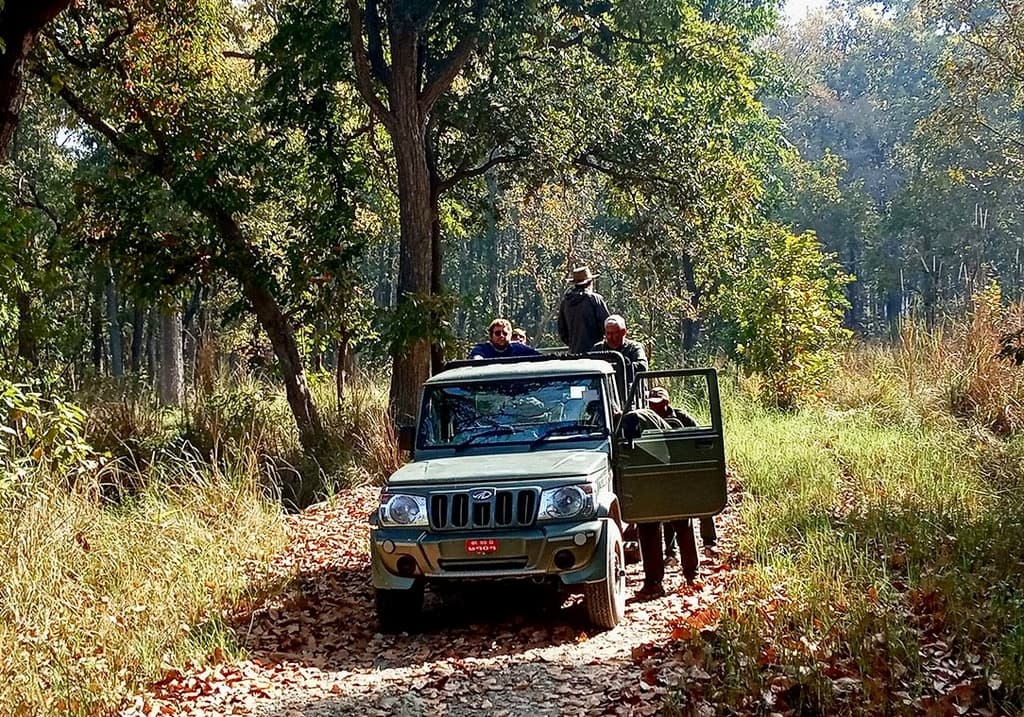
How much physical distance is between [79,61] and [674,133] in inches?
342

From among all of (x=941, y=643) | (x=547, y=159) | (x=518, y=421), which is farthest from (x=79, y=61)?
(x=941, y=643)

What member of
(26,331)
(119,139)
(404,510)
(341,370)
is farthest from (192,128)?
(404,510)

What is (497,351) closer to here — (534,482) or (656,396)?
(656,396)

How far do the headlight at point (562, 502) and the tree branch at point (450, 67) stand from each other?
822 centimetres

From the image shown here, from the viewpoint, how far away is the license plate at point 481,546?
277 inches

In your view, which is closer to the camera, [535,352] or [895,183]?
[535,352]

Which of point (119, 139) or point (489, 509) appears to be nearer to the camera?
point (489, 509)

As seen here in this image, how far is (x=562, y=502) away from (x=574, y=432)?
105 cm

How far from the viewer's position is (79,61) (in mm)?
14125

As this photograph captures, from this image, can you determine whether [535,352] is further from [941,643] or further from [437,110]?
[437,110]

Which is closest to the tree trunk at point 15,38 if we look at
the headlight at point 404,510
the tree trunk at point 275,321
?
the tree trunk at point 275,321

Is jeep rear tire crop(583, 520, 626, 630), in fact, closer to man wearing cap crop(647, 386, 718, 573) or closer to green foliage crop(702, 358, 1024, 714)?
green foliage crop(702, 358, 1024, 714)

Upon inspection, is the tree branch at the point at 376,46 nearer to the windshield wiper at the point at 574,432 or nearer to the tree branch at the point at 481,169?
the tree branch at the point at 481,169

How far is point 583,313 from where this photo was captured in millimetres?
11539
